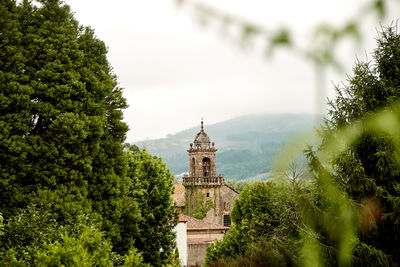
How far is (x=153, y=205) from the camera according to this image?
770 inches

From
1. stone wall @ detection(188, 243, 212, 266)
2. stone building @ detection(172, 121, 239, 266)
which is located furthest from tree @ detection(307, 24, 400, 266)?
stone building @ detection(172, 121, 239, 266)

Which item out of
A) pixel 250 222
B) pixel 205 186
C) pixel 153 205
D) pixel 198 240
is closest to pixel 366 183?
pixel 153 205

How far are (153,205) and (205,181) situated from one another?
2660 centimetres

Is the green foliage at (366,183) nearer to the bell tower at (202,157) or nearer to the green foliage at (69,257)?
the green foliage at (69,257)

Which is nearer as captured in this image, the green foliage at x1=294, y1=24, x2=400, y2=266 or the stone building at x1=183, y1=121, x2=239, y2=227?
the green foliage at x1=294, y1=24, x2=400, y2=266

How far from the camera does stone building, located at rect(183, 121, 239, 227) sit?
148 ft

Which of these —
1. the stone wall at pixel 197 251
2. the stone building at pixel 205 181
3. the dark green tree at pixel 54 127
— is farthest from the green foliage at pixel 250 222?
the stone building at pixel 205 181

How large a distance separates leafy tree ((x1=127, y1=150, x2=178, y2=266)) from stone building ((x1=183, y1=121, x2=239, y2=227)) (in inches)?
962

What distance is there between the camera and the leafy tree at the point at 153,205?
18672mm

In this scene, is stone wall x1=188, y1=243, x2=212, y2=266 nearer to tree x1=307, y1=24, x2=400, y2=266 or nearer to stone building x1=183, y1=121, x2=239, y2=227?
stone building x1=183, y1=121, x2=239, y2=227

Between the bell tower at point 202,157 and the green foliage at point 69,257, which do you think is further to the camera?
the bell tower at point 202,157

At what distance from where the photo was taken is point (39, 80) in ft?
46.2

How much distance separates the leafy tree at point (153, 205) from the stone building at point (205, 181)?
24439 millimetres

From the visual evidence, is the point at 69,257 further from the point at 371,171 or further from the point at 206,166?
the point at 206,166
